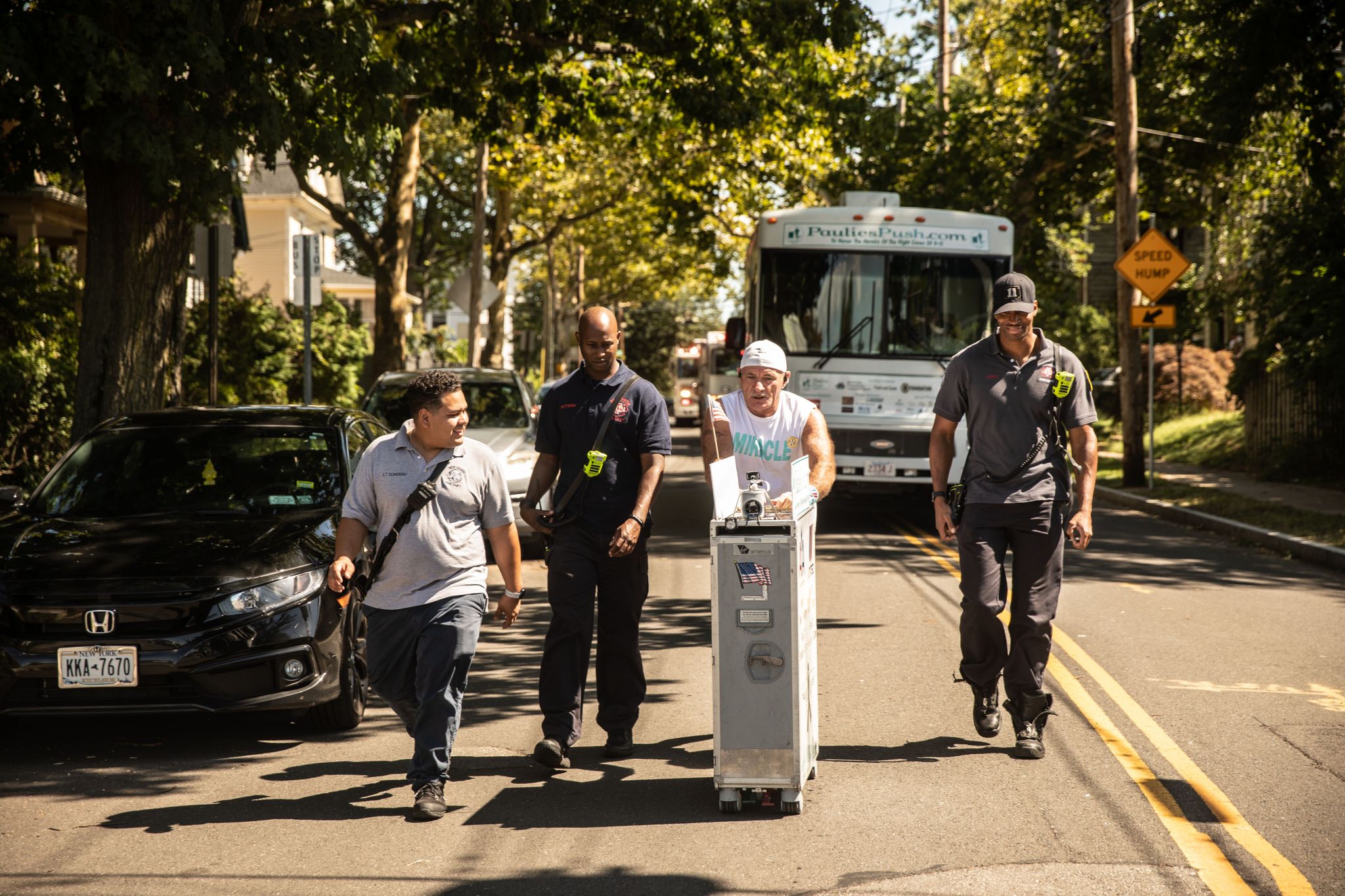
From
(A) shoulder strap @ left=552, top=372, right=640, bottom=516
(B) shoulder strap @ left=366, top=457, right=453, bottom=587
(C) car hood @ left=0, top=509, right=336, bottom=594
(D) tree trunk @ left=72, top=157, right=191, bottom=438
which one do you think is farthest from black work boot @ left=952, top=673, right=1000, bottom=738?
(D) tree trunk @ left=72, top=157, right=191, bottom=438

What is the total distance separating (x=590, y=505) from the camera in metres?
6.07

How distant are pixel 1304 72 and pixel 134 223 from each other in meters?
14.1

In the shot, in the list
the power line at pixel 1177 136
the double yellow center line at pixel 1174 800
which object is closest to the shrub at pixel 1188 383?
the power line at pixel 1177 136

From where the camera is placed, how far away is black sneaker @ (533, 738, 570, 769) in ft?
19.5

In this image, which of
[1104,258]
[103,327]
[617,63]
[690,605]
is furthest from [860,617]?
[1104,258]

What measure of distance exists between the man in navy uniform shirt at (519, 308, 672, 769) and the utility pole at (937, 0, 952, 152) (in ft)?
62.7

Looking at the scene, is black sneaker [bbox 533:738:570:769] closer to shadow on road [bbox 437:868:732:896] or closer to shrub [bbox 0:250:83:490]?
shadow on road [bbox 437:868:732:896]

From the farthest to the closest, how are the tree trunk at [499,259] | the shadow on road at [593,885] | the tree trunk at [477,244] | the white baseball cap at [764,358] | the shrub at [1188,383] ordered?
the tree trunk at [499,259] < the shrub at [1188,383] < the tree trunk at [477,244] < the white baseball cap at [764,358] < the shadow on road at [593,885]

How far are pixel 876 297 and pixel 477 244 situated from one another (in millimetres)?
16305

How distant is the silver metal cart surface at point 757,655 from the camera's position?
17.4 feet

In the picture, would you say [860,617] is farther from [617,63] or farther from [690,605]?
[617,63]

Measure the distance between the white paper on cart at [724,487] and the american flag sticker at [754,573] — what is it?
199mm

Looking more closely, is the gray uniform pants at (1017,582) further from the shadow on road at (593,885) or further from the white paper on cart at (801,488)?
the shadow on road at (593,885)

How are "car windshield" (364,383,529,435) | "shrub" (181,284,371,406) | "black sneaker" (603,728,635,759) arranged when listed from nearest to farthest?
"black sneaker" (603,728,635,759) → "car windshield" (364,383,529,435) → "shrub" (181,284,371,406)
